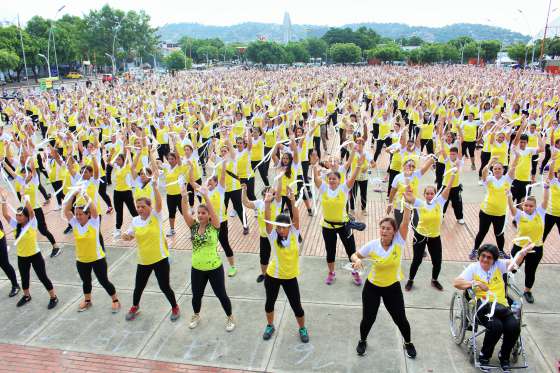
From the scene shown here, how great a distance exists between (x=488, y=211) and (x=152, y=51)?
97.1m

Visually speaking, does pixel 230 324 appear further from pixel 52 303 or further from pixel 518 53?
pixel 518 53

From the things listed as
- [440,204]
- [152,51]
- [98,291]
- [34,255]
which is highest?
[152,51]

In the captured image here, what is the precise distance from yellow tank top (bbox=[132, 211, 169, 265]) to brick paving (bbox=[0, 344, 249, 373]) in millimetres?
1188

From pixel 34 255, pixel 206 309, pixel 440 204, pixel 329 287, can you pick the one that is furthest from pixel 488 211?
pixel 34 255

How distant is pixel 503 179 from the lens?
681 centimetres

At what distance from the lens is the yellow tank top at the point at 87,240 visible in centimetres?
564

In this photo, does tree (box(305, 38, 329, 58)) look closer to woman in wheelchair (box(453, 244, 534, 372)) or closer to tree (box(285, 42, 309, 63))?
tree (box(285, 42, 309, 63))

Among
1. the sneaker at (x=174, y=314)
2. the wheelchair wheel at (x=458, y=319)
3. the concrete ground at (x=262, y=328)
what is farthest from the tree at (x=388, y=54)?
the sneaker at (x=174, y=314)

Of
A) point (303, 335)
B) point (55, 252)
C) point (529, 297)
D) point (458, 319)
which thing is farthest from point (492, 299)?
point (55, 252)

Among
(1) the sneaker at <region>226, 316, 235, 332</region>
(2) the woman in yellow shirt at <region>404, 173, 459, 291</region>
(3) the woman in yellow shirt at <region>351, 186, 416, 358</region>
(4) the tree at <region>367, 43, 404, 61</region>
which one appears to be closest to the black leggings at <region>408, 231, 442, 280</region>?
(2) the woman in yellow shirt at <region>404, 173, 459, 291</region>

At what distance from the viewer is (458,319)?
5.37 m

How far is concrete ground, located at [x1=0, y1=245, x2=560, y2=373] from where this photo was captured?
16.1 feet

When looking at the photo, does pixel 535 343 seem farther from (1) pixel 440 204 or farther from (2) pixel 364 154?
(2) pixel 364 154

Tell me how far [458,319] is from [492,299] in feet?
3.35
